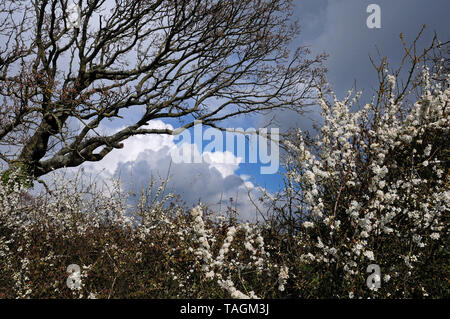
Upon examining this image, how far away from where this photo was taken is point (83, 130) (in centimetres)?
1048

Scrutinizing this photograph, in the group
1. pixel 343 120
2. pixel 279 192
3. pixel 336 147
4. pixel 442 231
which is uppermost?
pixel 343 120

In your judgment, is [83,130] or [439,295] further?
[83,130]

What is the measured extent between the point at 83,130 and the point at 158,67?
10.2 feet

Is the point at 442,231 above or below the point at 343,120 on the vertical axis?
below

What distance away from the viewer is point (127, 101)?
34.6ft
